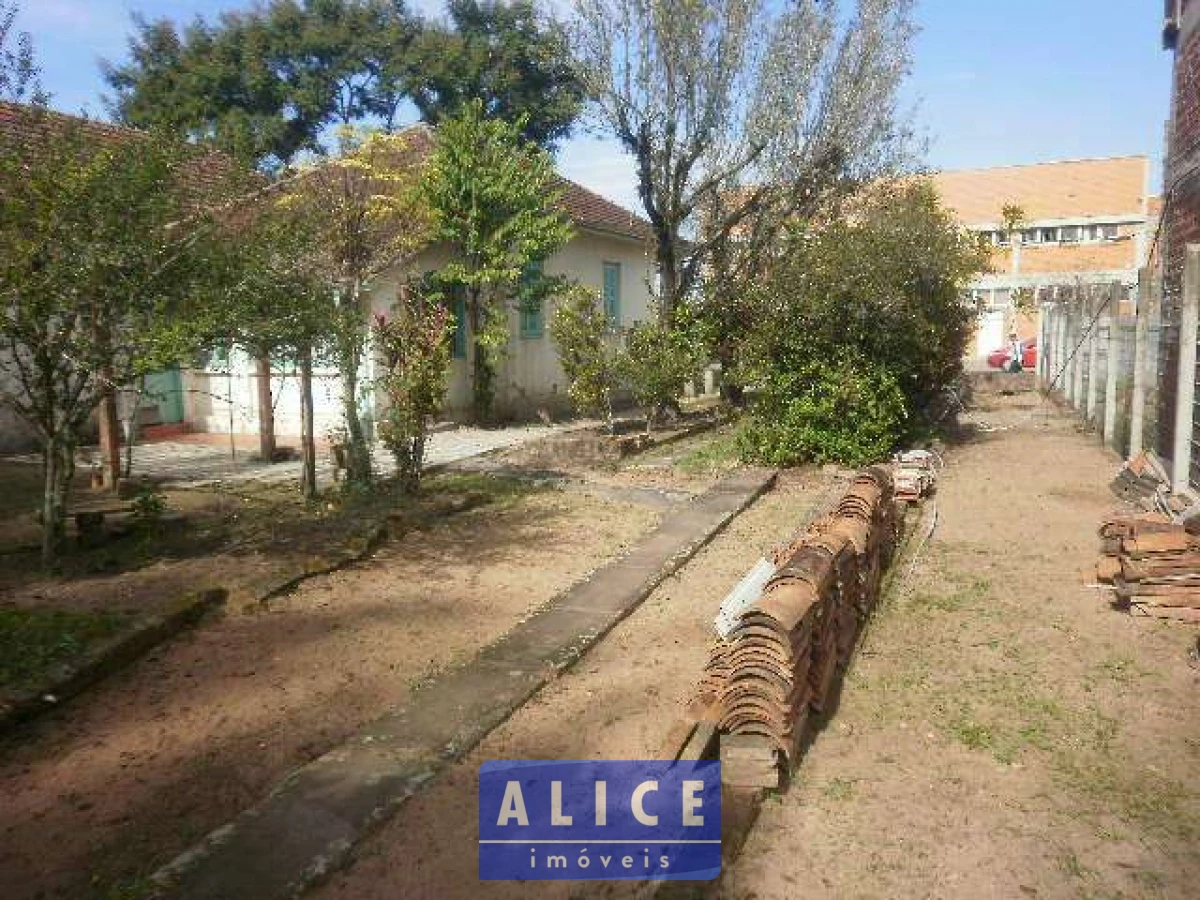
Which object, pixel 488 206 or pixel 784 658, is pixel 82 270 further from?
pixel 488 206

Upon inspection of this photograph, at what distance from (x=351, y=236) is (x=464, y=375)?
696 centimetres

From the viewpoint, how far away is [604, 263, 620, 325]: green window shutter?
20844mm

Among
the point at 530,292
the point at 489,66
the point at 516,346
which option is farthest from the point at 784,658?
the point at 489,66

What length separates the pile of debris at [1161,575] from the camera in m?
5.91

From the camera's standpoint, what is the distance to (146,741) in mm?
4363

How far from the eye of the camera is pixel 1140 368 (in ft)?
34.6

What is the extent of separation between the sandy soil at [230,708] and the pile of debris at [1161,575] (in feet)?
12.4

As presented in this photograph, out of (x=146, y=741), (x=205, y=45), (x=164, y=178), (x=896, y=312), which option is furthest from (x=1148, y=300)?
(x=205, y=45)

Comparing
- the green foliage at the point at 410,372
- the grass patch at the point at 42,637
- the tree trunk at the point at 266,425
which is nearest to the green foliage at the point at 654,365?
the tree trunk at the point at 266,425

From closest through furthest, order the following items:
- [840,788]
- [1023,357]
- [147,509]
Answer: [840,788]
[147,509]
[1023,357]

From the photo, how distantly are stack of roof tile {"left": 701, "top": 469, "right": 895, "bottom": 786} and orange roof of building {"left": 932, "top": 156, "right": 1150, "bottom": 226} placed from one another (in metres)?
40.0

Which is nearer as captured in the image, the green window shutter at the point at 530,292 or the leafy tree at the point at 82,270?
the leafy tree at the point at 82,270

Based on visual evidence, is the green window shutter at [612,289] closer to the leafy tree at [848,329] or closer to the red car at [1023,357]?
the leafy tree at [848,329]

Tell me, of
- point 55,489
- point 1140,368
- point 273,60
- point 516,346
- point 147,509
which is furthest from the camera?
point 273,60
